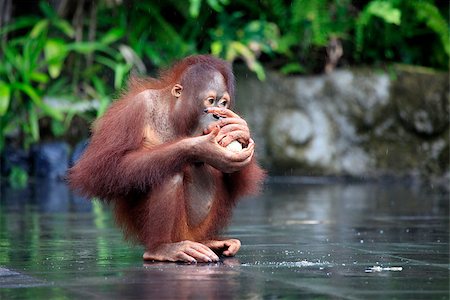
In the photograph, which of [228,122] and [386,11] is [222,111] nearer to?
[228,122]

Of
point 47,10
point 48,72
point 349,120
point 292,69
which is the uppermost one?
point 47,10

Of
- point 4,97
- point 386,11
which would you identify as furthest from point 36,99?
point 386,11

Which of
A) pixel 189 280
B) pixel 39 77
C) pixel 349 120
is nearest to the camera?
pixel 189 280

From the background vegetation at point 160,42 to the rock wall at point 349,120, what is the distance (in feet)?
1.21

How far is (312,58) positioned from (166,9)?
2.34m

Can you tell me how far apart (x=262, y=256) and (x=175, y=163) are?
2.36 feet

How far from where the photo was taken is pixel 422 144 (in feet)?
47.3

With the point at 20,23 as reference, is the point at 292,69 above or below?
below

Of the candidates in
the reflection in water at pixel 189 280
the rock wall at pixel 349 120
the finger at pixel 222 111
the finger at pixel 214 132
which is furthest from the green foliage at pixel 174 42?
the reflection in water at pixel 189 280

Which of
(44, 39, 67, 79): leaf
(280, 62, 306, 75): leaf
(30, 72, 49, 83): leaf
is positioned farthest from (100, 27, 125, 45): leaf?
(280, 62, 306, 75): leaf

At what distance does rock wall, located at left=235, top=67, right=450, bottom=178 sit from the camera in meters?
14.5

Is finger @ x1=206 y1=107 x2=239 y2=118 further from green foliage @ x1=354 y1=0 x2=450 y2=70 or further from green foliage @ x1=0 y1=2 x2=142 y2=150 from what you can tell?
green foliage @ x1=354 y1=0 x2=450 y2=70

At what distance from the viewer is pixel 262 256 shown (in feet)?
18.1

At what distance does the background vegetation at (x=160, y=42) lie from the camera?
1396 centimetres
